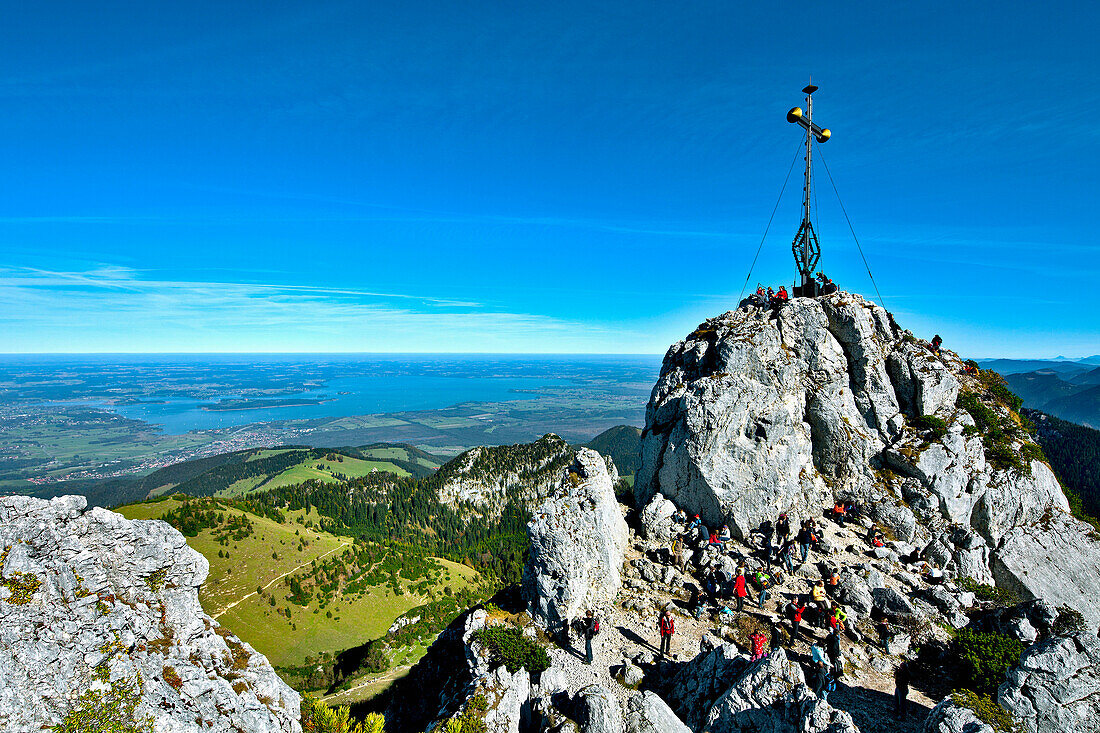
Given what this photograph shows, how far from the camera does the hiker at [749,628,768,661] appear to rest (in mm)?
16781

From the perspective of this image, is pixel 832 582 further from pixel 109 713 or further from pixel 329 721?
pixel 109 713

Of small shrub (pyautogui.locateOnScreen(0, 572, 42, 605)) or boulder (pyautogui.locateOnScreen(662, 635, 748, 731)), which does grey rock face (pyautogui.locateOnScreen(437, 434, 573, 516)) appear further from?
small shrub (pyautogui.locateOnScreen(0, 572, 42, 605))

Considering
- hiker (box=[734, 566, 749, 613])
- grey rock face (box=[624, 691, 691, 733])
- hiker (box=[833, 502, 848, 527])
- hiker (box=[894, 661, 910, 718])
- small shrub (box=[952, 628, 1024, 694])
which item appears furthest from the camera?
hiker (box=[833, 502, 848, 527])

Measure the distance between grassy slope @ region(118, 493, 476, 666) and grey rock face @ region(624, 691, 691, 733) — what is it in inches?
1855

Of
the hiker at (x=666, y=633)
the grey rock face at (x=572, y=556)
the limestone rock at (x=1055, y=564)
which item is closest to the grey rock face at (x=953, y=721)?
the hiker at (x=666, y=633)

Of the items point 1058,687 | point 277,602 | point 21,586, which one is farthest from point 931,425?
point 277,602

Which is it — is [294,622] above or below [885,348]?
below

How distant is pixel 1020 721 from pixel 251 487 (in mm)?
170655

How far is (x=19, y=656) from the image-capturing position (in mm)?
10039

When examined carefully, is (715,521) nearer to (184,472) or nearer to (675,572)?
(675,572)

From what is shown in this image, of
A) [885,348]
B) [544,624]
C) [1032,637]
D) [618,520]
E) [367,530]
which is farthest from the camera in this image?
[367,530]

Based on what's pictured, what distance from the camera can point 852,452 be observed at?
2547 cm

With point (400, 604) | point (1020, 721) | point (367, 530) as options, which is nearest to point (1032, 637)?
point (1020, 721)

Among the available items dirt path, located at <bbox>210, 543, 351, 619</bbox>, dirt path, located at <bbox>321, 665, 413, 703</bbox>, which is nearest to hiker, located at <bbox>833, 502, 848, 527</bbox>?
dirt path, located at <bbox>321, 665, 413, 703</bbox>
